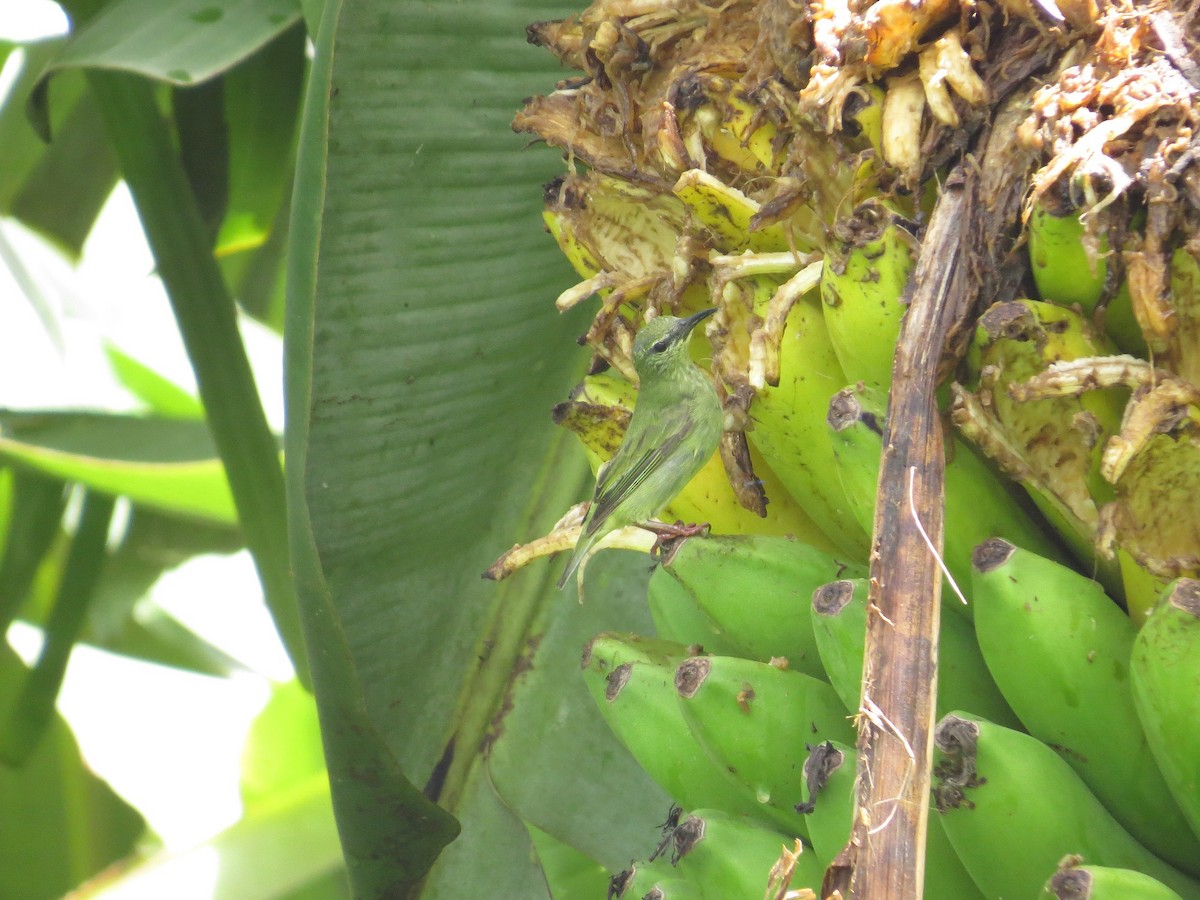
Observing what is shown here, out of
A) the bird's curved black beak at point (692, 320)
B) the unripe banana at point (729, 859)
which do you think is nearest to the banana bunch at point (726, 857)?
the unripe banana at point (729, 859)

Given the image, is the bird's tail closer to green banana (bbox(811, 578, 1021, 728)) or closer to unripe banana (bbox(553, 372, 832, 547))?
unripe banana (bbox(553, 372, 832, 547))

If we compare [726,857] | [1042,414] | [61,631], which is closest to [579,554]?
[726,857]

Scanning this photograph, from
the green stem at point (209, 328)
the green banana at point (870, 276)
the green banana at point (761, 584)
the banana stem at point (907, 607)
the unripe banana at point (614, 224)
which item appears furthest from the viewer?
the green stem at point (209, 328)

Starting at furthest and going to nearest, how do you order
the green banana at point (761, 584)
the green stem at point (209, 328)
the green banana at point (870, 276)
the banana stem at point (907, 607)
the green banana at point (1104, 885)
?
the green stem at point (209, 328) → the green banana at point (761, 584) → the green banana at point (870, 276) → the green banana at point (1104, 885) → the banana stem at point (907, 607)

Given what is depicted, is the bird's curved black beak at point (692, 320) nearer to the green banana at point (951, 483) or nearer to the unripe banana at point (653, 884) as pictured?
the green banana at point (951, 483)

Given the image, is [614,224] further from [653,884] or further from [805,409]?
[653,884]

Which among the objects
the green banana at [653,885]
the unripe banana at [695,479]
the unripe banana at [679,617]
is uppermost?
the unripe banana at [695,479]
